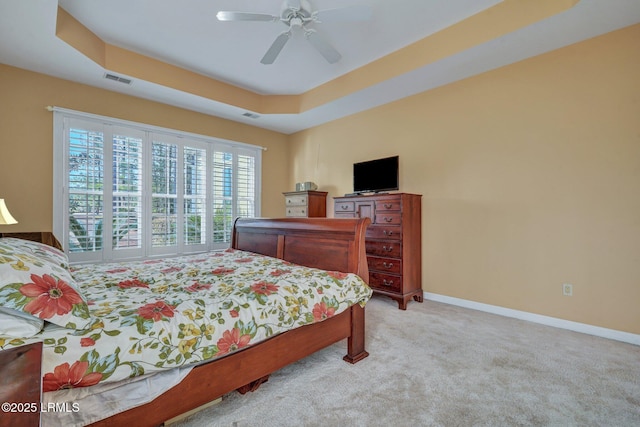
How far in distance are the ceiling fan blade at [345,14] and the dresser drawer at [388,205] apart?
194 cm

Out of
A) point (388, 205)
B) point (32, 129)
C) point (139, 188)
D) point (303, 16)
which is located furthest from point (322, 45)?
point (32, 129)

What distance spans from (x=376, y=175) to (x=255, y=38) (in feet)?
7.54

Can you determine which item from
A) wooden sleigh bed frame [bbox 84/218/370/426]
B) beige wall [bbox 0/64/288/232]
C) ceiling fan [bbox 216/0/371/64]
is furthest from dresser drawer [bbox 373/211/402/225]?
beige wall [bbox 0/64/288/232]

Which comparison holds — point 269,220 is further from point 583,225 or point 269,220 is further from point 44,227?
point 583,225

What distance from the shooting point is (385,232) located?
3.61 meters

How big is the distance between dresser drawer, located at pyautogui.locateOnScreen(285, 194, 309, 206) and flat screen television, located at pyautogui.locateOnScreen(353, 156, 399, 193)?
0.88m

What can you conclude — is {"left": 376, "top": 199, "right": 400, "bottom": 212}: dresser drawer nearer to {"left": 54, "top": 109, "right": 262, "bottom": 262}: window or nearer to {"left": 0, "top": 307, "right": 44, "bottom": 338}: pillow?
{"left": 54, "top": 109, "right": 262, "bottom": 262}: window

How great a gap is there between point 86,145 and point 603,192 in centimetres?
563

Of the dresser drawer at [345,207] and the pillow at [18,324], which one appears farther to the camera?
the dresser drawer at [345,207]

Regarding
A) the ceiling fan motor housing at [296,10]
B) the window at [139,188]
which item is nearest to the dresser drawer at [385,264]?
the window at [139,188]

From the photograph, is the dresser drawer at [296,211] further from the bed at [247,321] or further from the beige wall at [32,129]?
the beige wall at [32,129]

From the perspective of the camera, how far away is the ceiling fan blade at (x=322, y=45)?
2569 mm

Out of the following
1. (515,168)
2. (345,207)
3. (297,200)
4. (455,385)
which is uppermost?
(515,168)

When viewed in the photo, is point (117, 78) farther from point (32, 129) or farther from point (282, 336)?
point (282, 336)
